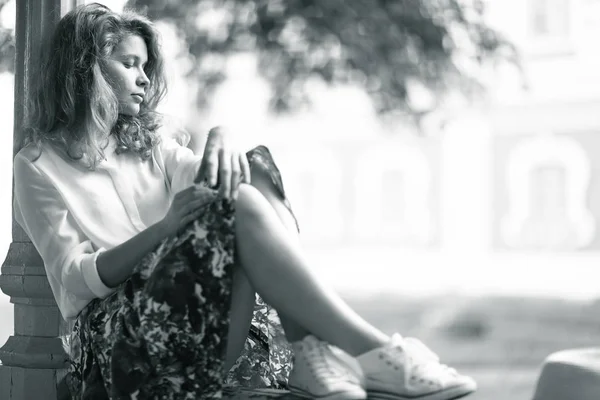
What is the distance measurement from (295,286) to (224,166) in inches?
Answer: 8.5

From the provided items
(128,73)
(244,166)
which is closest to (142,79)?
(128,73)

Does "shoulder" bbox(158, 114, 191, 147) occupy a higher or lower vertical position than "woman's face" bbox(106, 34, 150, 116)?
lower

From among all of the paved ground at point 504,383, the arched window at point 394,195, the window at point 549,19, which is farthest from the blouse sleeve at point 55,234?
the window at point 549,19

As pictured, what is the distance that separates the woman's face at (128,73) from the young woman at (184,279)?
3 centimetres

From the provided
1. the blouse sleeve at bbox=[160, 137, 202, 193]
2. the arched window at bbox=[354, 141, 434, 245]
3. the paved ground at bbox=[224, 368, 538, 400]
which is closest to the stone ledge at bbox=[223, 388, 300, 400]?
the blouse sleeve at bbox=[160, 137, 202, 193]

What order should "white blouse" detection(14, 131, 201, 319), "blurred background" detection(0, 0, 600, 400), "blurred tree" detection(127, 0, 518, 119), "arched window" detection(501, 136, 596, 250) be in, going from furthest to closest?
1. "arched window" detection(501, 136, 596, 250)
2. "blurred background" detection(0, 0, 600, 400)
3. "blurred tree" detection(127, 0, 518, 119)
4. "white blouse" detection(14, 131, 201, 319)

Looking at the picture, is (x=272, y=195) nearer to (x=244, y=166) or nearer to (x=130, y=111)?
(x=244, y=166)

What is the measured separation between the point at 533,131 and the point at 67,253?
10287mm

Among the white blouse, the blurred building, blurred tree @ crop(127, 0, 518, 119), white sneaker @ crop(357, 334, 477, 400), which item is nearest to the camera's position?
white sneaker @ crop(357, 334, 477, 400)

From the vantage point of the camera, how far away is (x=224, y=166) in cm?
130

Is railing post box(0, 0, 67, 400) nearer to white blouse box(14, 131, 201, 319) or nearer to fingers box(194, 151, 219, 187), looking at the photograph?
white blouse box(14, 131, 201, 319)

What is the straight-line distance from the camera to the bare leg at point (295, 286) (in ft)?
→ 4.14

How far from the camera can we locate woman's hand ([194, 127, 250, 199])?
1.28 meters

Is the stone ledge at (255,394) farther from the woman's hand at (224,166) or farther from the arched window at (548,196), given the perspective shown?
the arched window at (548,196)
